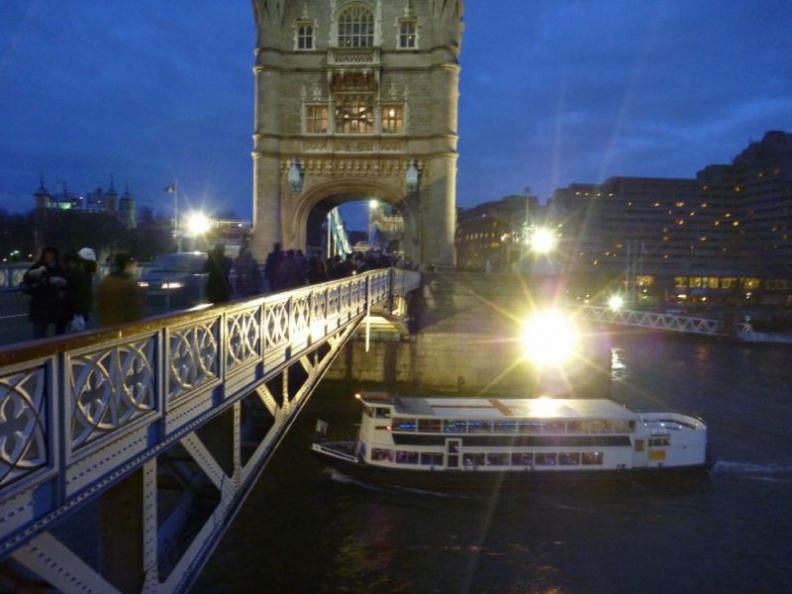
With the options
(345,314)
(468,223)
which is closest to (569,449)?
(345,314)

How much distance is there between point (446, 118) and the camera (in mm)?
29672

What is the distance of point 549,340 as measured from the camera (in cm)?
2586

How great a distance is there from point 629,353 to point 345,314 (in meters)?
34.3

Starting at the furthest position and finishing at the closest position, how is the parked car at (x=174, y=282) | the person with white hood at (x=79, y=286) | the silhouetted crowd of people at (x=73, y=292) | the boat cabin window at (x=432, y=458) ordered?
the boat cabin window at (x=432, y=458)
the parked car at (x=174, y=282)
the person with white hood at (x=79, y=286)
the silhouetted crowd of people at (x=73, y=292)

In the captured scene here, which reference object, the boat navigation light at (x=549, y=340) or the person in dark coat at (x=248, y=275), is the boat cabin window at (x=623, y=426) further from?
the person in dark coat at (x=248, y=275)

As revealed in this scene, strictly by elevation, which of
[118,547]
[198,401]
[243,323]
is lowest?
[118,547]

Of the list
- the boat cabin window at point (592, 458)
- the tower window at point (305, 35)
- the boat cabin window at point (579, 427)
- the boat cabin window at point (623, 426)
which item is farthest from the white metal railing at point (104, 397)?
the tower window at point (305, 35)

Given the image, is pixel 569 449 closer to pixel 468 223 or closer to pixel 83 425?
pixel 83 425

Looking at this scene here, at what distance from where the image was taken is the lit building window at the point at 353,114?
3023cm

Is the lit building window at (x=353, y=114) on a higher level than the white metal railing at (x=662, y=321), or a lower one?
higher

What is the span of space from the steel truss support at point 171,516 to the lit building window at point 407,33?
2519 cm

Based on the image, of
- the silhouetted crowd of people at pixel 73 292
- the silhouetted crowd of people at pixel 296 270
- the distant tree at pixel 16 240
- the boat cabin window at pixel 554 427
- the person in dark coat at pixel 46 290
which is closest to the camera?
the silhouetted crowd of people at pixel 73 292

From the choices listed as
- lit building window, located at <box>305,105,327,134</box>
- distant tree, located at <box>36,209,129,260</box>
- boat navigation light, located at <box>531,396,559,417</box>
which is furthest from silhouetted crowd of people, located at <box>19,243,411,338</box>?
distant tree, located at <box>36,209,129,260</box>

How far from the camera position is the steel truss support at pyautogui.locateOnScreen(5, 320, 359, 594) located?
3.46m
